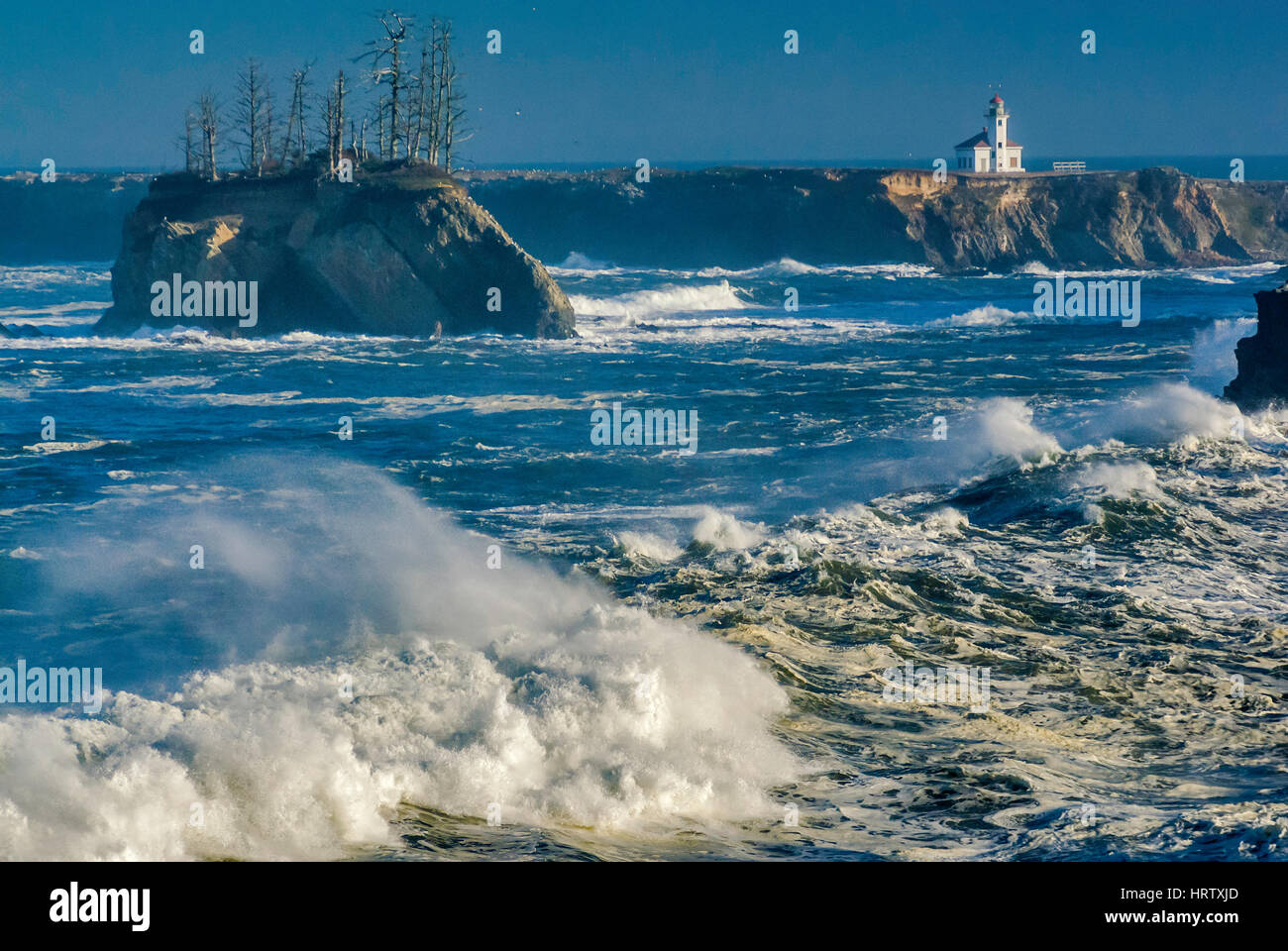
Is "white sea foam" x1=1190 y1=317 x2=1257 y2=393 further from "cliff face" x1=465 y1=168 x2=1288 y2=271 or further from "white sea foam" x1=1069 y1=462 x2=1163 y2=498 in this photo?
"cliff face" x1=465 y1=168 x2=1288 y2=271

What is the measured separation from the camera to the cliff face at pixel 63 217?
109 meters

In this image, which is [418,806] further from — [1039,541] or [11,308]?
[11,308]

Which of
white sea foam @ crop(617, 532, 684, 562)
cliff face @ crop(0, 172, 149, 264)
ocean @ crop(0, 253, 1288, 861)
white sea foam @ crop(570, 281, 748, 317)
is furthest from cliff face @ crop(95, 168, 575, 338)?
cliff face @ crop(0, 172, 149, 264)

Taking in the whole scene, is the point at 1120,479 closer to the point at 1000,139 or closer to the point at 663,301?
the point at 663,301

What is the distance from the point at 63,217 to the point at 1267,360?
10679 centimetres

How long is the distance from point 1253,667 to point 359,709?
1087 centimetres

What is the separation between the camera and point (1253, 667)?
1587 cm

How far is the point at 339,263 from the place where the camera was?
51156mm

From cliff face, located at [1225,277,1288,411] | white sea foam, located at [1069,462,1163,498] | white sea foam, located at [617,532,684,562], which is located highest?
cliff face, located at [1225,277,1288,411]

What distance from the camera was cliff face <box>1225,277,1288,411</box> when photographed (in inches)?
1323

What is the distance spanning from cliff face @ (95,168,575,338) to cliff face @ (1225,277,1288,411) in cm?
2746

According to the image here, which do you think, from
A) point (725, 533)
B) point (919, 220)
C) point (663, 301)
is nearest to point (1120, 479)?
point (725, 533)

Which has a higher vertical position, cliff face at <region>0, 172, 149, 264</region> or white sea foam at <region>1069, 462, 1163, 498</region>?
cliff face at <region>0, 172, 149, 264</region>

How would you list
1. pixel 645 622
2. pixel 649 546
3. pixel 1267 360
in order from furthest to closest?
1. pixel 1267 360
2. pixel 649 546
3. pixel 645 622
